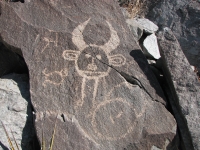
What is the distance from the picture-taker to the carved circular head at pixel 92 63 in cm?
320

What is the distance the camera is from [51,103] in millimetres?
2996

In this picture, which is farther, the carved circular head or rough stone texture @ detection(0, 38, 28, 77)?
rough stone texture @ detection(0, 38, 28, 77)

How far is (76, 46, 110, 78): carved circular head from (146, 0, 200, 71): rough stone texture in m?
1.36

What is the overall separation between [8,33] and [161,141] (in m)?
1.83

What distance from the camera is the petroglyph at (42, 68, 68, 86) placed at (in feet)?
10.2

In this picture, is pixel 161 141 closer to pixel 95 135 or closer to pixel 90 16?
pixel 95 135

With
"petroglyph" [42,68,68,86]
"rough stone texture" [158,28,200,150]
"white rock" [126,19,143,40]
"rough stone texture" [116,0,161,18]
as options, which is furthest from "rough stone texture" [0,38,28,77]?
"rough stone texture" [116,0,161,18]

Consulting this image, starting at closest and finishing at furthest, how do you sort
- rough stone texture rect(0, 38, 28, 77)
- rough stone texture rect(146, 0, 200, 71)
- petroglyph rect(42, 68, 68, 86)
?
petroglyph rect(42, 68, 68, 86) < rough stone texture rect(0, 38, 28, 77) < rough stone texture rect(146, 0, 200, 71)

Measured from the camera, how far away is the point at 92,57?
3271mm

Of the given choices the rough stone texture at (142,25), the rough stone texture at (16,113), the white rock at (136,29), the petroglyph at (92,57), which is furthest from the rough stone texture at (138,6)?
the rough stone texture at (16,113)

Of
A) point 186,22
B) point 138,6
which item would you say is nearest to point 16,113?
point 186,22

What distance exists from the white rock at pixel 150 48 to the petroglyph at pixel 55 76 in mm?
1092

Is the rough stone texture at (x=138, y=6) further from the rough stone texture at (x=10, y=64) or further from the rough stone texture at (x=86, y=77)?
the rough stone texture at (x=10, y=64)

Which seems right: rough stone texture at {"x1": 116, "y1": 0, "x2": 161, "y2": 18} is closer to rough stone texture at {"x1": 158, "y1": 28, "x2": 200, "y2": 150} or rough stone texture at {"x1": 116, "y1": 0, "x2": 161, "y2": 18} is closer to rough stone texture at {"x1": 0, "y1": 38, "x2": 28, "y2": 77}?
rough stone texture at {"x1": 158, "y1": 28, "x2": 200, "y2": 150}
